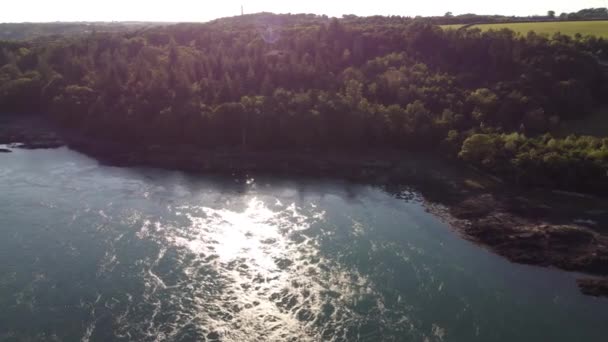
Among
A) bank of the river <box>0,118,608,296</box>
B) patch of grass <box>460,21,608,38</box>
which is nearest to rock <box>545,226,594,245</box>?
bank of the river <box>0,118,608,296</box>

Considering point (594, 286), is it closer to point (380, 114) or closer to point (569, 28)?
point (380, 114)

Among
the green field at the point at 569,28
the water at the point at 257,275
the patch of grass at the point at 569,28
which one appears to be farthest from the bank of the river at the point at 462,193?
the green field at the point at 569,28

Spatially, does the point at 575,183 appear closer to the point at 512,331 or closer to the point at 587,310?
the point at 587,310

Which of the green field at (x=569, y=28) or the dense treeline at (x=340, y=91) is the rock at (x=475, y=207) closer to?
the dense treeline at (x=340, y=91)

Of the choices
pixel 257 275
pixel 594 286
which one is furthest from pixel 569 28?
pixel 257 275

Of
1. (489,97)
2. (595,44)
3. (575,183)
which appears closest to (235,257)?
(575,183)

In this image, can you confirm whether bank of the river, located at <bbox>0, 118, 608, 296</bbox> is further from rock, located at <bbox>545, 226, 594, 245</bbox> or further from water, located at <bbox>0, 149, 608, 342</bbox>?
water, located at <bbox>0, 149, 608, 342</bbox>
